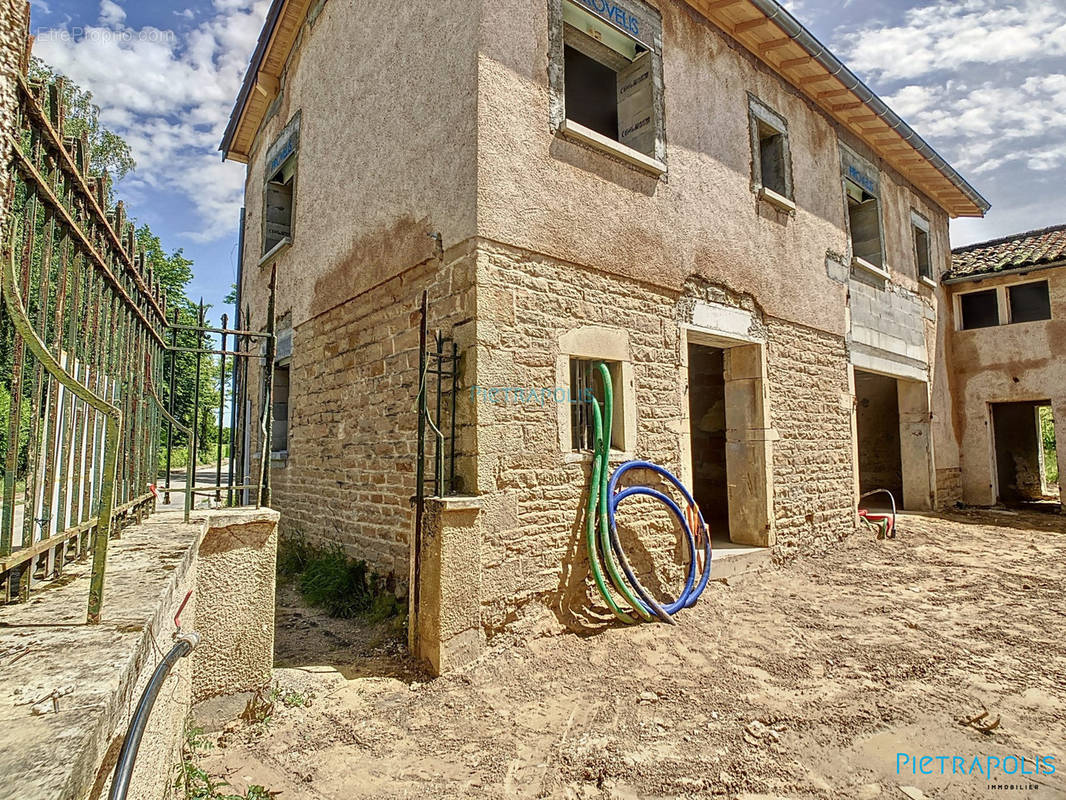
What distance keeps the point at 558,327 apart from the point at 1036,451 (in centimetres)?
1401

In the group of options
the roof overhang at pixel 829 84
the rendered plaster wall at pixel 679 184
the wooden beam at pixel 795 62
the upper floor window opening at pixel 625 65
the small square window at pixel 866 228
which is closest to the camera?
the rendered plaster wall at pixel 679 184

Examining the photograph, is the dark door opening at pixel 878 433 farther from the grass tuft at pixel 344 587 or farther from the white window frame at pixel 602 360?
the grass tuft at pixel 344 587

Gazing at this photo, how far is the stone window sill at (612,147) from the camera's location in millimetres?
4855

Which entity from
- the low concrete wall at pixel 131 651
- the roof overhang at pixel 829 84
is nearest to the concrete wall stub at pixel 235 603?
the low concrete wall at pixel 131 651

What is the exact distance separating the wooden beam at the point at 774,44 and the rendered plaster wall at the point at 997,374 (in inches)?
277

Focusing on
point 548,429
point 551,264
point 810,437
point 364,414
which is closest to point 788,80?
point 810,437

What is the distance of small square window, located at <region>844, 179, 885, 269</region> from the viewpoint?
8.99m

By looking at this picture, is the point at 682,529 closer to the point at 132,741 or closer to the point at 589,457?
the point at 589,457

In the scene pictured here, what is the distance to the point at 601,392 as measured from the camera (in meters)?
5.14

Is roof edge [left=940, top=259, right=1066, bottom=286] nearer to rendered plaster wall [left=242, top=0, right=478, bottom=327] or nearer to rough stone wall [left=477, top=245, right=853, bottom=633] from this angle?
rough stone wall [left=477, top=245, right=853, bottom=633]

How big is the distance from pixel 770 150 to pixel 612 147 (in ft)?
11.3

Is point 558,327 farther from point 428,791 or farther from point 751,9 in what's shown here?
point 751,9

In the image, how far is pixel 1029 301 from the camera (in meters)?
10.8

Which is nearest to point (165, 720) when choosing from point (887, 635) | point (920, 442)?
point (887, 635)
